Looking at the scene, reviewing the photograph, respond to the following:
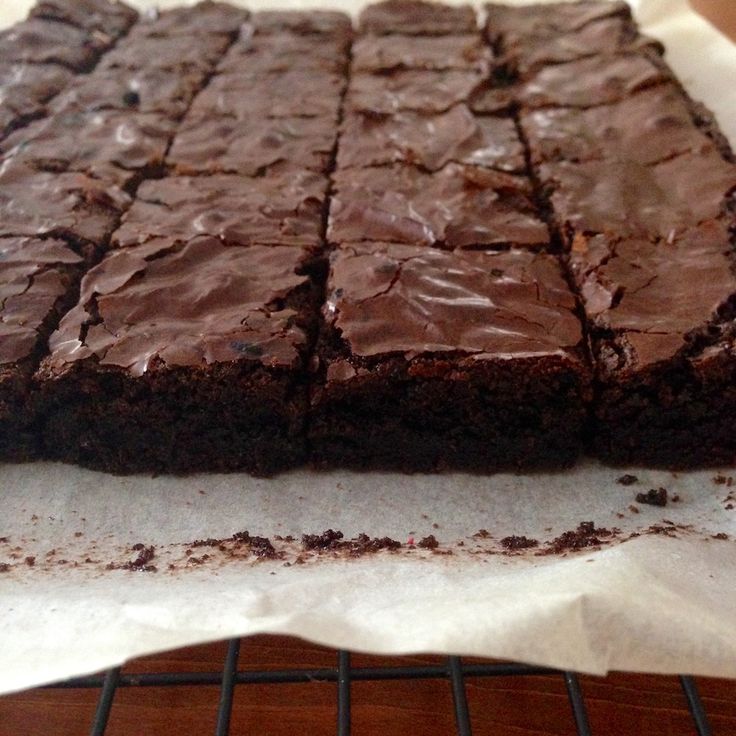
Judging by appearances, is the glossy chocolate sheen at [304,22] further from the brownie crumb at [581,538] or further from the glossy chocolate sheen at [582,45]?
the brownie crumb at [581,538]

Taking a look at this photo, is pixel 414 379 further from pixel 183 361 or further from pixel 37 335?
pixel 37 335

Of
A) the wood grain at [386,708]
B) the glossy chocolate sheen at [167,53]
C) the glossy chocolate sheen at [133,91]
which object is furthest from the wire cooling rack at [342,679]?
the glossy chocolate sheen at [167,53]

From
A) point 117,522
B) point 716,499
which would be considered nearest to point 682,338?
point 716,499

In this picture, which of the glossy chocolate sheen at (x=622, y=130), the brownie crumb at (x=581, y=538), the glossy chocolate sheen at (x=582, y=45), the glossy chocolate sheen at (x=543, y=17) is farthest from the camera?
the glossy chocolate sheen at (x=543, y=17)

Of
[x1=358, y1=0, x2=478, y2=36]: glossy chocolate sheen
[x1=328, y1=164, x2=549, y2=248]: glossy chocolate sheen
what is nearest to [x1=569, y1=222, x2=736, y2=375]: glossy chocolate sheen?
[x1=328, y1=164, x2=549, y2=248]: glossy chocolate sheen

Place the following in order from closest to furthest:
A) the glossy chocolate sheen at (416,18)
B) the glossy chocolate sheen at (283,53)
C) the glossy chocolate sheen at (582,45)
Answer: the glossy chocolate sheen at (582,45) → the glossy chocolate sheen at (283,53) → the glossy chocolate sheen at (416,18)
